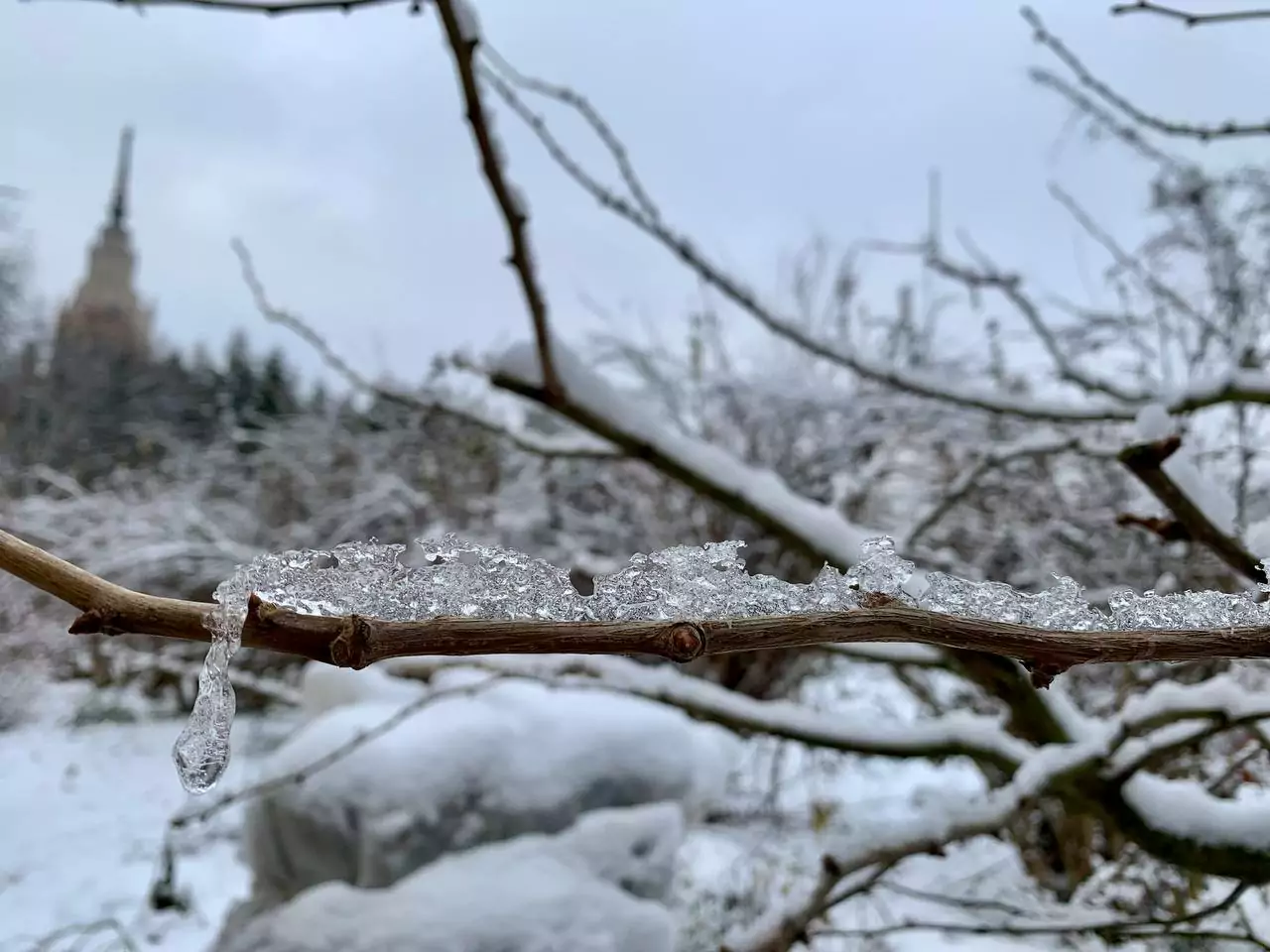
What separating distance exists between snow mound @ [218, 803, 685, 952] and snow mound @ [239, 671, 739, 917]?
39mm

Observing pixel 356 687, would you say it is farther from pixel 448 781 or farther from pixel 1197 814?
pixel 1197 814

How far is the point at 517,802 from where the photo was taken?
1152mm

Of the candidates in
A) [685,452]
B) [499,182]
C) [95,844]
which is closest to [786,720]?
[685,452]

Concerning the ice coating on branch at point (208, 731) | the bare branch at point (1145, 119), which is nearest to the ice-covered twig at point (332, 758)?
the ice coating on branch at point (208, 731)

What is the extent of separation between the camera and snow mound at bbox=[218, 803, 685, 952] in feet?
3.22

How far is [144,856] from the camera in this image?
1797 millimetres

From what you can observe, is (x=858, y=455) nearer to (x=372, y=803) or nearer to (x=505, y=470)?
(x=505, y=470)

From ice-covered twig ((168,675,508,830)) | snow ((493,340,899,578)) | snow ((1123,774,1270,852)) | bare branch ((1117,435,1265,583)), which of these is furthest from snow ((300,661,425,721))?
bare branch ((1117,435,1265,583))

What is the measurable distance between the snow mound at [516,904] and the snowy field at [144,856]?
8.5 inches

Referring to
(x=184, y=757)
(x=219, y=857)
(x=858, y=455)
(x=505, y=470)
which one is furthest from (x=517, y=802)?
(x=505, y=470)

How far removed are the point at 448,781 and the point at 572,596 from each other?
1041 millimetres

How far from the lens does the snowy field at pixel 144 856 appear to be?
129cm

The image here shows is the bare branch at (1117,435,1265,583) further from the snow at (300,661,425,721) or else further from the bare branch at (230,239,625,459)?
the snow at (300,661,425,721)

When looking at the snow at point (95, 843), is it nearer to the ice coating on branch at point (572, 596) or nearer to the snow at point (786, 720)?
the snow at point (786, 720)
